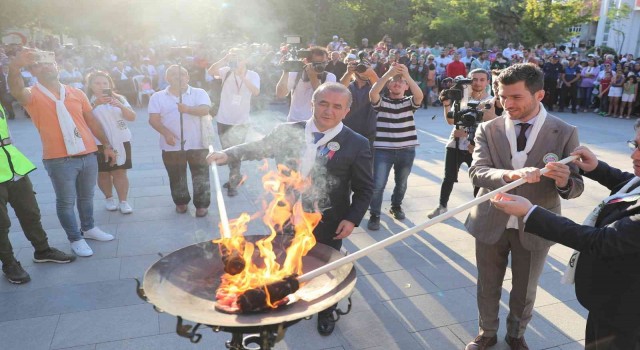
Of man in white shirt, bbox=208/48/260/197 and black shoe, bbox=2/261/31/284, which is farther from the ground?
man in white shirt, bbox=208/48/260/197

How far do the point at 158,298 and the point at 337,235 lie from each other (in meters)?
1.58

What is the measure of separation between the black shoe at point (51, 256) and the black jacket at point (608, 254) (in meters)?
4.43

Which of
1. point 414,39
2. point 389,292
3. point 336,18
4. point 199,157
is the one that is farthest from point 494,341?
point 414,39

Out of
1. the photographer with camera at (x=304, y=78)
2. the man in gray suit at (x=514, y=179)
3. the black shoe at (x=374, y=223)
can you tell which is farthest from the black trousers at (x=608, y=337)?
the photographer with camera at (x=304, y=78)

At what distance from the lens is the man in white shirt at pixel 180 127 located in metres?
5.93

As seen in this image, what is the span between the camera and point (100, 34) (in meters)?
27.2

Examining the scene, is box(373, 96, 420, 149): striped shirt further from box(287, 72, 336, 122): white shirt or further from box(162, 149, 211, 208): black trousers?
box(162, 149, 211, 208): black trousers

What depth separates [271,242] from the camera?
9.10 feet

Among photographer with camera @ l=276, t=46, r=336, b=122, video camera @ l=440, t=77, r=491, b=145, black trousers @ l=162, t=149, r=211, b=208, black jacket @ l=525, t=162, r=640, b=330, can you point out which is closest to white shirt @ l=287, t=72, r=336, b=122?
photographer with camera @ l=276, t=46, r=336, b=122

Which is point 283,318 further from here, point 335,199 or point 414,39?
point 414,39

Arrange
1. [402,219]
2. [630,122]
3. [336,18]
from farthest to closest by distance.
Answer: [336,18]
[630,122]
[402,219]

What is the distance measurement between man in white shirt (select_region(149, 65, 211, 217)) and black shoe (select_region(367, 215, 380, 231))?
2.19 m

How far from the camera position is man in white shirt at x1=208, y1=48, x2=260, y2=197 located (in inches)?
273

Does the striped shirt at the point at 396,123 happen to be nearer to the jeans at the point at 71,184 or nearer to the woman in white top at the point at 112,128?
the woman in white top at the point at 112,128
